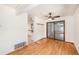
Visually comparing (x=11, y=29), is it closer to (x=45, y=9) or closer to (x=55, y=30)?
(x=45, y=9)

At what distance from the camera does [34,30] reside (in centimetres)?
238

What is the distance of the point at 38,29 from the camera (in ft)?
8.09

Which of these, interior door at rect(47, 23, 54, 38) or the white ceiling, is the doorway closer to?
interior door at rect(47, 23, 54, 38)

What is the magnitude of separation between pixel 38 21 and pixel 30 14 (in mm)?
327

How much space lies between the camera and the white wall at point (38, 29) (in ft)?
7.45

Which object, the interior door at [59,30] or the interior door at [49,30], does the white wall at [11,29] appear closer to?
the interior door at [49,30]

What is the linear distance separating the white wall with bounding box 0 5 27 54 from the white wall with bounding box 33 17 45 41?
31 cm

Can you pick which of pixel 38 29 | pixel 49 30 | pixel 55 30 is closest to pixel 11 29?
pixel 38 29

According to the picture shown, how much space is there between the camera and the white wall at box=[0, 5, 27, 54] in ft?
6.54

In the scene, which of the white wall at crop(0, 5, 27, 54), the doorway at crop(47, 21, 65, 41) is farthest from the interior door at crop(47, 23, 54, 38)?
the white wall at crop(0, 5, 27, 54)

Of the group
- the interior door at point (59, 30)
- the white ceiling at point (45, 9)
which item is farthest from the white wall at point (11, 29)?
the interior door at point (59, 30)
